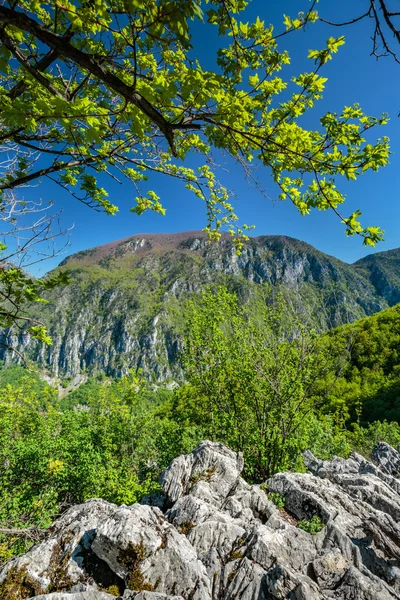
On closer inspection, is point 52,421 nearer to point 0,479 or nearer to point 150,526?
point 0,479

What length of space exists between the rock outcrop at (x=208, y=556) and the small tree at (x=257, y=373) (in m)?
4.64

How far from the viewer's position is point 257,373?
14.5m

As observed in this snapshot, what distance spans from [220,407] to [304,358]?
16.8 feet

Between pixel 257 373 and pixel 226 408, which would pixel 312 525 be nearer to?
pixel 257 373

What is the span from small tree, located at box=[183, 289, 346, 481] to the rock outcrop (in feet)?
15.2

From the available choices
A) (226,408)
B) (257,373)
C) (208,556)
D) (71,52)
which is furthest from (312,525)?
(71,52)

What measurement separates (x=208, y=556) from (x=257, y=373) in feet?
28.3

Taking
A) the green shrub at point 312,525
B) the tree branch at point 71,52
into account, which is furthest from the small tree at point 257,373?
the tree branch at point 71,52

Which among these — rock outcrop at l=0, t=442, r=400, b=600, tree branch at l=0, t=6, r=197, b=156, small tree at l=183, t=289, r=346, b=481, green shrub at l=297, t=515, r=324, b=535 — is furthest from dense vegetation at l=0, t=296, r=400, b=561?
tree branch at l=0, t=6, r=197, b=156

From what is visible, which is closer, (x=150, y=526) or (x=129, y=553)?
(x=129, y=553)

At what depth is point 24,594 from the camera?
18.3 feet

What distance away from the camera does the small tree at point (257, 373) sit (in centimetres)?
1404

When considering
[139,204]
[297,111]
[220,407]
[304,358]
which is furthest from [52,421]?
[297,111]

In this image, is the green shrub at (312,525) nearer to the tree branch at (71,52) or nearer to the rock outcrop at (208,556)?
the rock outcrop at (208,556)
